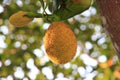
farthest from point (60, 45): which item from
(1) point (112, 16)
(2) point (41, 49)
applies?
(2) point (41, 49)

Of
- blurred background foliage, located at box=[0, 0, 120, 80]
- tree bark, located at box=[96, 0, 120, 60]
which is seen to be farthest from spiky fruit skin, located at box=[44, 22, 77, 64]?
blurred background foliage, located at box=[0, 0, 120, 80]

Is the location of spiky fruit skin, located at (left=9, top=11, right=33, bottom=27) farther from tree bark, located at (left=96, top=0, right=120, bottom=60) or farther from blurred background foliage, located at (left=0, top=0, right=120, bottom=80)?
blurred background foliage, located at (left=0, top=0, right=120, bottom=80)

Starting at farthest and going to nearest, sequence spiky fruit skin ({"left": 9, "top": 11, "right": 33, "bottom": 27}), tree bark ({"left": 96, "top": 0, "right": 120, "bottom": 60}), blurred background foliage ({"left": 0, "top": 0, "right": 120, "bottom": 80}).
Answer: blurred background foliage ({"left": 0, "top": 0, "right": 120, "bottom": 80})
spiky fruit skin ({"left": 9, "top": 11, "right": 33, "bottom": 27})
tree bark ({"left": 96, "top": 0, "right": 120, "bottom": 60})

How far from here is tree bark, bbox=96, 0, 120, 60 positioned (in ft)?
2.68

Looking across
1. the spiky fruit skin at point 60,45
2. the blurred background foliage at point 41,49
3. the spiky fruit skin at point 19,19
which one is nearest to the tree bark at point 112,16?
the spiky fruit skin at point 60,45

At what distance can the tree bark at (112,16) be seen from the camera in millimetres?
818

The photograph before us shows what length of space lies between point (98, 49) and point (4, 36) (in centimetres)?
73

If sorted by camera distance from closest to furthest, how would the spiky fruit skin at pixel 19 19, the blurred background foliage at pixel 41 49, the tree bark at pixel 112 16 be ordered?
the tree bark at pixel 112 16 < the spiky fruit skin at pixel 19 19 < the blurred background foliage at pixel 41 49

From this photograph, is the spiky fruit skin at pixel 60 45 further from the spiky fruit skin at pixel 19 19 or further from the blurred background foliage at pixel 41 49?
the blurred background foliage at pixel 41 49

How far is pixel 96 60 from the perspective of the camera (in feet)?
8.66

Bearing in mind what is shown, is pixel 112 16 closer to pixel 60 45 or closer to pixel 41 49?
pixel 60 45

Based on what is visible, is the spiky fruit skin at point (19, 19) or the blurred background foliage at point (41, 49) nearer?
the spiky fruit skin at point (19, 19)

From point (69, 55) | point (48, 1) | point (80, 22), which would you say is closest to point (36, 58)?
point (80, 22)

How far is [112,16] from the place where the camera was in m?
0.82
